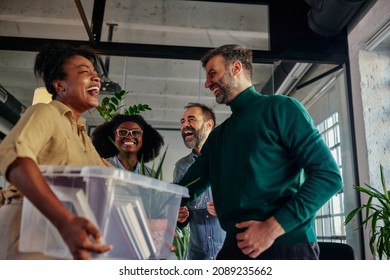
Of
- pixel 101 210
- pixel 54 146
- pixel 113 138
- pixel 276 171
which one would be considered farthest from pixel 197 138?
pixel 101 210

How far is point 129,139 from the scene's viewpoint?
1.59 meters

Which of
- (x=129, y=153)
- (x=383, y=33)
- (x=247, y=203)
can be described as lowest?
Result: (x=247, y=203)

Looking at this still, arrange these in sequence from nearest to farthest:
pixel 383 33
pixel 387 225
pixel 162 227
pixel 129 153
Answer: pixel 162 227 → pixel 129 153 → pixel 387 225 → pixel 383 33

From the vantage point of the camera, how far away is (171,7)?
242cm

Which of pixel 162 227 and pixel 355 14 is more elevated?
pixel 355 14

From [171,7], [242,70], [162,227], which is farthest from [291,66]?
[162,227]

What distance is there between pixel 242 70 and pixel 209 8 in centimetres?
164

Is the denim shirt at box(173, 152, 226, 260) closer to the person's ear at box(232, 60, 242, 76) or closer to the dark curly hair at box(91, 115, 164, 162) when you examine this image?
the dark curly hair at box(91, 115, 164, 162)

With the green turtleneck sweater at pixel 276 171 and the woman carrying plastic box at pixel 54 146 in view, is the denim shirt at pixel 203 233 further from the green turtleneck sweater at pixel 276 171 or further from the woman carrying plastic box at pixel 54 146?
the woman carrying plastic box at pixel 54 146

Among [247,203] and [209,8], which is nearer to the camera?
[247,203]

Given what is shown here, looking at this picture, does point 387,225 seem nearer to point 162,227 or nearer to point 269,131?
point 269,131

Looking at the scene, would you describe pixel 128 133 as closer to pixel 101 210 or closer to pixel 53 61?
pixel 53 61

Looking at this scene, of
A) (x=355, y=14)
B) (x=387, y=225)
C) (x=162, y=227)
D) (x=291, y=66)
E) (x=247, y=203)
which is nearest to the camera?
(x=162, y=227)

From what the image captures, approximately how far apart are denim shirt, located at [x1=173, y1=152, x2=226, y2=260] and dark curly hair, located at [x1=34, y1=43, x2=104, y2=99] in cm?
102
